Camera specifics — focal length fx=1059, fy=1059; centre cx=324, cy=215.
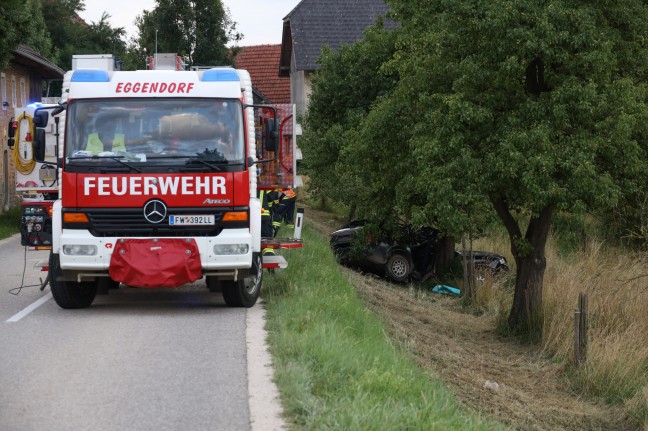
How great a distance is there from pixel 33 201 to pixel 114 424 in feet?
28.1

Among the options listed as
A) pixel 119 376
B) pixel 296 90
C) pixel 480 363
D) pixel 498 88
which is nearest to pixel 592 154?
pixel 498 88

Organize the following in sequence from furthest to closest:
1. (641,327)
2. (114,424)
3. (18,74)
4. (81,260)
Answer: (18,74) < (641,327) < (81,260) < (114,424)

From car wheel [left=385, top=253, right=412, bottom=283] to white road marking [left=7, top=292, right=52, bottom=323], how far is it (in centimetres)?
1584

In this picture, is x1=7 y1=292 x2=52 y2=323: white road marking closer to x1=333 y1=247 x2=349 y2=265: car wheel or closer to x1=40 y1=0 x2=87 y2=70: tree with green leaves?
x1=333 y1=247 x2=349 y2=265: car wheel

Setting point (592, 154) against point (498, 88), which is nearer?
point (592, 154)

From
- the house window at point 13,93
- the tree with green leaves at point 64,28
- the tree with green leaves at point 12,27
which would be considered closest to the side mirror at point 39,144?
the tree with green leaves at point 12,27

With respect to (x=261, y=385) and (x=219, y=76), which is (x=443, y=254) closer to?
(x=219, y=76)

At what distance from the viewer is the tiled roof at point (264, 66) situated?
70.8m

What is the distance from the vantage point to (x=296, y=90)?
5553 centimetres

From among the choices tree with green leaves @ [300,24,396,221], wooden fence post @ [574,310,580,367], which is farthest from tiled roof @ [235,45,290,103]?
wooden fence post @ [574,310,580,367]

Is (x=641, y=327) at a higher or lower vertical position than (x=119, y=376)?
lower

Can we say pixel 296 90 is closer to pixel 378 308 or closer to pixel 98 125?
pixel 378 308

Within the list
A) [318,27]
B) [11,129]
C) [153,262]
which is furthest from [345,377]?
[318,27]

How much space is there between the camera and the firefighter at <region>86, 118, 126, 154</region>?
12.1 metres
